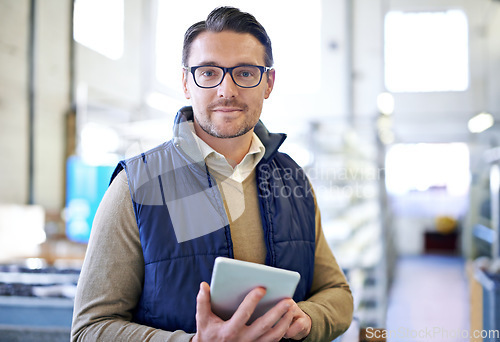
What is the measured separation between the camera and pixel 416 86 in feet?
9.68

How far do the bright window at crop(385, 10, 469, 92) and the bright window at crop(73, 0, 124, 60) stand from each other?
1.58 m

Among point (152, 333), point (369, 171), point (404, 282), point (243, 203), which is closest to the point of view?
point (152, 333)

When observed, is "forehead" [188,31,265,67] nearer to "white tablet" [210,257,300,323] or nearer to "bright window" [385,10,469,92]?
"white tablet" [210,257,300,323]

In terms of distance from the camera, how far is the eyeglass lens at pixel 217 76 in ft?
2.73

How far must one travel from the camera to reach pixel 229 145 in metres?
0.90

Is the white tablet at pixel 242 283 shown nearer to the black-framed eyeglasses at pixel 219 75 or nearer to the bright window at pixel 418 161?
the black-framed eyeglasses at pixel 219 75

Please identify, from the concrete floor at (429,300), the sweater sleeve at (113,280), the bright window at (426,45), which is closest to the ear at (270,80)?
the sweater sleeve at (113,280)

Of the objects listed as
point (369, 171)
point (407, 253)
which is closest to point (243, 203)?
point (369, 171)

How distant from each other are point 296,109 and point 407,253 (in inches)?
195

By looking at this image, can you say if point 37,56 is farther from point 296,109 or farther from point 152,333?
point 152,333

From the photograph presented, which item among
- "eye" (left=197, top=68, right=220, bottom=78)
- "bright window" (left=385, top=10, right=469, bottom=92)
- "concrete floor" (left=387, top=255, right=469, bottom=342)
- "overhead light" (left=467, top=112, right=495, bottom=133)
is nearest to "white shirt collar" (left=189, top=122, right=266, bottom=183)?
"eye" (left=197, top=68, right=220, bottom=78)

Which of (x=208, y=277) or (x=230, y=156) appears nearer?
(x=208, y=277)

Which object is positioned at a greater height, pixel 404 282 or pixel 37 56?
pixel 37 56

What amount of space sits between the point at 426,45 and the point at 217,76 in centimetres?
218
